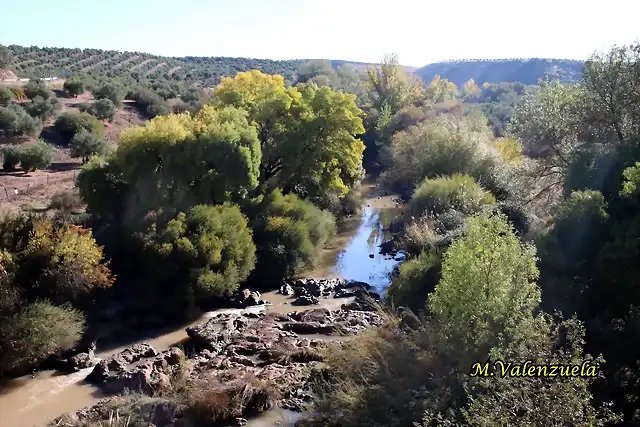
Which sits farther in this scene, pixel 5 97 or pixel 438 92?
pixel 438 92

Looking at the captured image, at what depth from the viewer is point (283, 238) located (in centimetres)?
2578

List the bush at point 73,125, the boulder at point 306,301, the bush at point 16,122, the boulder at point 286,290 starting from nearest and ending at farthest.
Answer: the boulder at point 306,301 → the boulder at point 286,290 → the bush at point 16,122 → the bush at point 73,125

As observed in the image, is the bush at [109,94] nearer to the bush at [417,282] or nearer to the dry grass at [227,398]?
the bush at [417,282]

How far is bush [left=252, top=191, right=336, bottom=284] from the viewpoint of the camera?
25.5 m

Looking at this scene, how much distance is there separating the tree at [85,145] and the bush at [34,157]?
2588 millimetres

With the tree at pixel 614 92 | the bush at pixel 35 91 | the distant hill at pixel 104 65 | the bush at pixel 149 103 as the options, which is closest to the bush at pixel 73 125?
the bush at pixel 35 91

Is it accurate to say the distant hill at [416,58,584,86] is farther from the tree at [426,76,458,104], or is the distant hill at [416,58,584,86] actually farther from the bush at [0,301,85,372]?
the bush at [0,301,85,372]

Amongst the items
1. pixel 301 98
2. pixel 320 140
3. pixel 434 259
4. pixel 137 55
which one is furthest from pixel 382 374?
pixel 137 55

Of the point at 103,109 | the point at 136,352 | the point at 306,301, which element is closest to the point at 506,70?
the point at 103,109

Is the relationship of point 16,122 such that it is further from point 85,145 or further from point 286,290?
point 286,290

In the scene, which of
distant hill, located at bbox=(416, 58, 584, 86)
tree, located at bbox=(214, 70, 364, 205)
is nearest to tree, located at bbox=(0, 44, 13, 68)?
tree, located at bbox=(214, 70, 364, 205)

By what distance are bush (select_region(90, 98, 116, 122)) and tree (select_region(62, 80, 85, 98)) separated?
243 inches

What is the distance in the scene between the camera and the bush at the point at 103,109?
45656mm

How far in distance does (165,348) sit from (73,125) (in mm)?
27745
